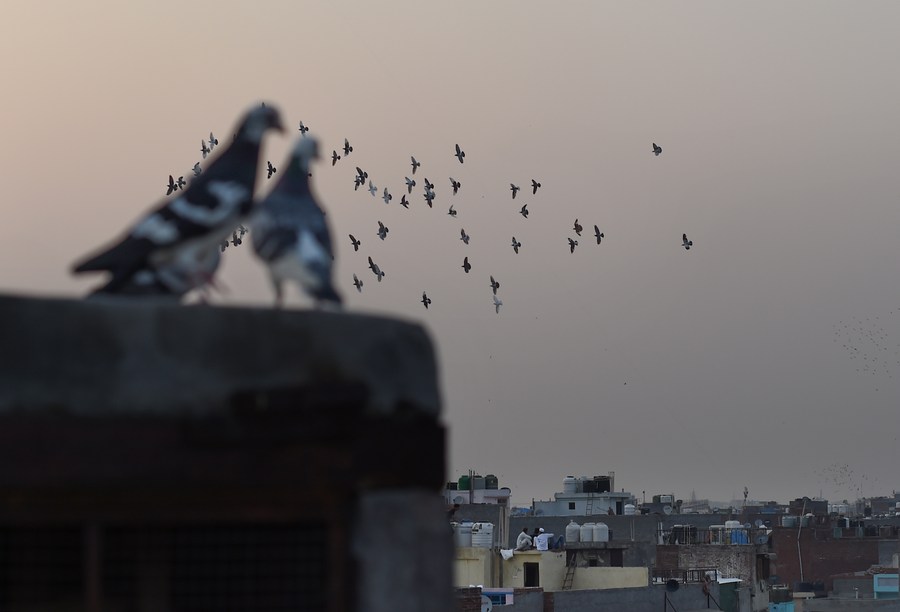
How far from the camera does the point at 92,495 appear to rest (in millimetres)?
5250

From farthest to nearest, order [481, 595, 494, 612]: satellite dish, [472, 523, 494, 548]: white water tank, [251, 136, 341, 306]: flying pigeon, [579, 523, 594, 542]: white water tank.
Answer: [579, 523, 594, 542]: white water tank, [472, 523, 494, 548]: white water tank, [481, 595, 494, 612]: satellite dish, [251, 136, 341, 306]: flying pigeon

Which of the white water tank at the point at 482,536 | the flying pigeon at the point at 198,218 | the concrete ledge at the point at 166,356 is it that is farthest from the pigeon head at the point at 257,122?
the white water tank at the point at 482,536

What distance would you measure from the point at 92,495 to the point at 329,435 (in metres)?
0.84

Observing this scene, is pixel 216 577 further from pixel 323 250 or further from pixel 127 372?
pixel 323 250

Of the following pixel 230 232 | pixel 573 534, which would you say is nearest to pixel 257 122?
pixel 230 232

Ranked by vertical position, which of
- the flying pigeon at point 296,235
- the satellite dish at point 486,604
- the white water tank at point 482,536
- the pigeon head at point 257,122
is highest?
the pigeon head at point 257,122

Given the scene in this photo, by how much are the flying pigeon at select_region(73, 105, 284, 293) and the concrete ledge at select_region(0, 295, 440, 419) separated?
1.06 meters

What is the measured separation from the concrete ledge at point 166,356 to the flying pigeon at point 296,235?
672 mm

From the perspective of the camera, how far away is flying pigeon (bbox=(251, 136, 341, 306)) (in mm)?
6215

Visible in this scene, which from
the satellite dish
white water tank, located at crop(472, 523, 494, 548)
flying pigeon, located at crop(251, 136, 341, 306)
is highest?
flying pigeon, located at crop(251, 136, 341, 306)

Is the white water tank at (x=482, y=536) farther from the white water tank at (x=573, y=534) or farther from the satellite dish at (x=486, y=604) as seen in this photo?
the satellite dish at (x=486, y=604)

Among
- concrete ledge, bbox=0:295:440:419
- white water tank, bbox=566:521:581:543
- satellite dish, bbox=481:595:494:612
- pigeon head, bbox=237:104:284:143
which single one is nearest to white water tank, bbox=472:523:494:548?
white water tank, bbox=566:521:581:543

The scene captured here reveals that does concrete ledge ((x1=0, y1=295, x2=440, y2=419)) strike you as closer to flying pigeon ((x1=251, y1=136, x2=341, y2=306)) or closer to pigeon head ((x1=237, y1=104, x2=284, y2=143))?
flying pigeon ((x1=251, y1=136, x2=341, y2=306))

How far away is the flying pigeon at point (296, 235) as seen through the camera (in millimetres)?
6215
